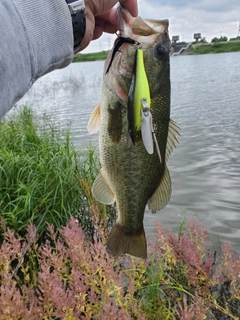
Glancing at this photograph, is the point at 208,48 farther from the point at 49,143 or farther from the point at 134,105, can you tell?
the point at 134,105

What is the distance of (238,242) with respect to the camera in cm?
561

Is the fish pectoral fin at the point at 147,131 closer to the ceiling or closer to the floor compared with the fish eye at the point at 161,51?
closer to the floor

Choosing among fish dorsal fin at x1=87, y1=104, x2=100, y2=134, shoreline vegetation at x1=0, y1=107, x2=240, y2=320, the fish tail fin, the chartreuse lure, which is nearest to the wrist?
the chartreuse lure

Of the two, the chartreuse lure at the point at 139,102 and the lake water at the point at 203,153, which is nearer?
the chartreuse lure at the point at 139,102

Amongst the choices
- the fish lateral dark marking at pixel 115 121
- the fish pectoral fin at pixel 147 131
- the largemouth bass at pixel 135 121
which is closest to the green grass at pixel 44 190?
the largemouth bass at pixel 135 121

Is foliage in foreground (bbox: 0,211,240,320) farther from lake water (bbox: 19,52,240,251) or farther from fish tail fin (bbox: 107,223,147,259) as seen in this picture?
lake water (bbox: 19,52,240,251)

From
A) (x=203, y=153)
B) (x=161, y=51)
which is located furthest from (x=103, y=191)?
(x=203, y=153)

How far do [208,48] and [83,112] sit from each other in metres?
55.3

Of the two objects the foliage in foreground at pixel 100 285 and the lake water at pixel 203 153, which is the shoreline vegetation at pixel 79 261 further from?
the lake water at pixel 203 153

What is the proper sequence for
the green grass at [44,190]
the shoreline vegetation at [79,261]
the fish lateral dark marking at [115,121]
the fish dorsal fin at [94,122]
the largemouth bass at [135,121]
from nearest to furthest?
the largemouth bass at [135,121]
the fish lateral dark marking at [115,121]
the fish dorsal fin at [94,122]
the shoreline vegetation at [79,261]
the green grass at [44,190]

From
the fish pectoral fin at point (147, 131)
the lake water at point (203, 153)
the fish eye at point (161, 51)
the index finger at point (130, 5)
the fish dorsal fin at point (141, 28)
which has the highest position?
the index finger at point (130, 5)

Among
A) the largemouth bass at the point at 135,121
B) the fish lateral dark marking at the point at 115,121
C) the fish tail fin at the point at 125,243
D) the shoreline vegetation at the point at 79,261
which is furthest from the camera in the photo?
the shoreline vegetation at the point at 79,261

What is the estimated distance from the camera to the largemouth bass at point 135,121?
184 centimetres

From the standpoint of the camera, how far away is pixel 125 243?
90.1 inches
